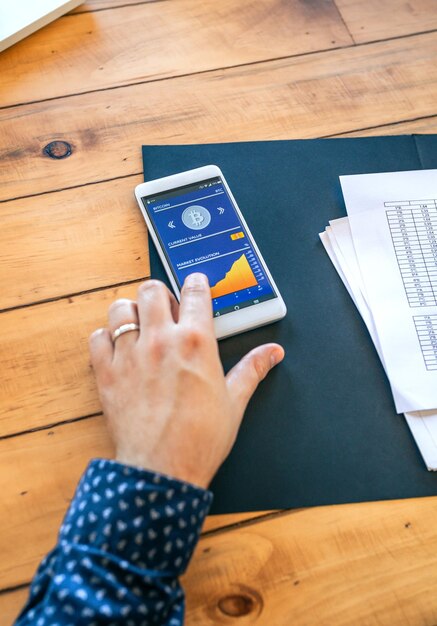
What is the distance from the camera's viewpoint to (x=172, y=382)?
2.01ft

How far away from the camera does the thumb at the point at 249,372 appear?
0.66 meters

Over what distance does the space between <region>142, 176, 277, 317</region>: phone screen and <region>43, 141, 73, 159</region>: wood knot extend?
0.43ft

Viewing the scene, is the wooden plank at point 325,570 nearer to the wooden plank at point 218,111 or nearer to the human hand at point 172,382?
the human hand at point 172,382

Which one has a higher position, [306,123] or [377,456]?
[306,123]

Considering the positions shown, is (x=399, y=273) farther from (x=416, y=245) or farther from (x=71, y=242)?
(x=71, y=242)

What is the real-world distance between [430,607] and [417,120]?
0.60 metres

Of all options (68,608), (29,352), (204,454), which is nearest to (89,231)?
(29,352)

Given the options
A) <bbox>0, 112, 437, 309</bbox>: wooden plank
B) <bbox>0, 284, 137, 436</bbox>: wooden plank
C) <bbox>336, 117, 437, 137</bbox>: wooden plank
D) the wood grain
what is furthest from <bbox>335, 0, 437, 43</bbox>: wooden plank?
the wood grain

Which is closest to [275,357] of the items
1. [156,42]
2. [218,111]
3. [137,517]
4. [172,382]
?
[172,382]

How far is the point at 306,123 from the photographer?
0.85 metres

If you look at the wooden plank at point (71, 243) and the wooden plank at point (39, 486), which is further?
the wooden plank at point (71, 243)

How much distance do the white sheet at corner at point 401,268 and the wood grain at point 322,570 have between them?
0.41ft

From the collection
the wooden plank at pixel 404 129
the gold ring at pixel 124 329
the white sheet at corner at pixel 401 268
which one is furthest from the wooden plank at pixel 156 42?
the gold ring at pixel 124 329

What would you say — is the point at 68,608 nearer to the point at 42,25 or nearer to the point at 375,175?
the point at 375,175
